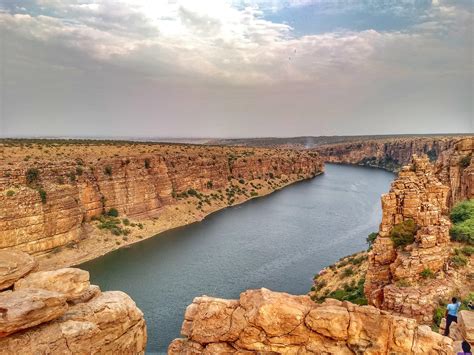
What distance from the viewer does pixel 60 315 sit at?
8.48 metres

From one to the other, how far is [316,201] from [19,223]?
57.9 meters

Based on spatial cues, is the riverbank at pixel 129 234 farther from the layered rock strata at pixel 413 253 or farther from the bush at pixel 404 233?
the bush at pixel 404 233

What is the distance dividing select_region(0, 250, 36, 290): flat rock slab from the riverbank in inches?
785

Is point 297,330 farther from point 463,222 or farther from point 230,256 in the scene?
point 230,256

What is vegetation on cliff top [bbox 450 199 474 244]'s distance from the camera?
20.7 meters

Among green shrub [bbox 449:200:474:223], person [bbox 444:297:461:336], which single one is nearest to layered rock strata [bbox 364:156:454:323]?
green shrub [bbox 449:200:474:223]

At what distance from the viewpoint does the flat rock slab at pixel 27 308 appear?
751 cm

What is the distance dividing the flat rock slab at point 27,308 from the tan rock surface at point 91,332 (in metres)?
0.27

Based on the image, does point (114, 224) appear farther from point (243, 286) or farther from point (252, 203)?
point (252, 203)

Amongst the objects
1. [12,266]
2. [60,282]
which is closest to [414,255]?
[60,282]

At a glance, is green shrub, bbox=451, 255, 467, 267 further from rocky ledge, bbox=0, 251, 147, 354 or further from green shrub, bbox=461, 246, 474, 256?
rocky ledge, bbox=0, 251, 147, 354

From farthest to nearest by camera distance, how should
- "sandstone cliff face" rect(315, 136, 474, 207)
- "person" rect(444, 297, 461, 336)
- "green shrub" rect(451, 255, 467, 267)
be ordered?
"sandstone cliff face" rect(315, 136, 474, 207)
"green shrub" rect(451, 255, 467, 267)
"person" rect(444, 297, 461, 336)

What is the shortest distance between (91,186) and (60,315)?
144 ft

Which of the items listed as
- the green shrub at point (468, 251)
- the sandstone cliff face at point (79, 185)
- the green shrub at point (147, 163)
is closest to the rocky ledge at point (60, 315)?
the green shrub at point (468, 251)
